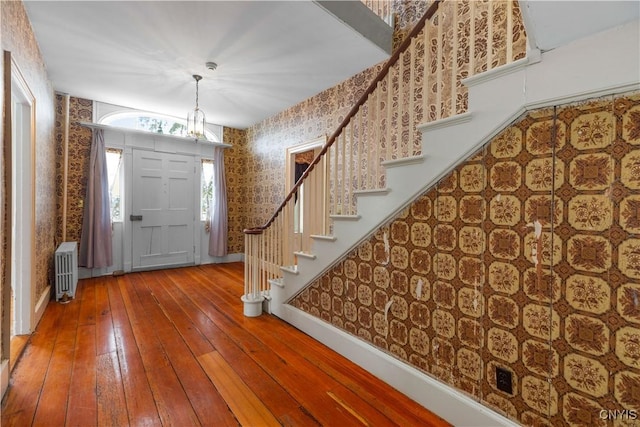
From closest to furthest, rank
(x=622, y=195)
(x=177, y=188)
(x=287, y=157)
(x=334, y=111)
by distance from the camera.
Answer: (x=622, y=195) → (x=334, y=111) → (x=287, y=157) → (x=177, y=188)

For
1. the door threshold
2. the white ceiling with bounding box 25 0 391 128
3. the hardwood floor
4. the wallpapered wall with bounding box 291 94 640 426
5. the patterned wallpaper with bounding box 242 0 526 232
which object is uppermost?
the white ceiling with bounding box 25 0 391 128

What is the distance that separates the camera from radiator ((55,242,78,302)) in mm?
3295

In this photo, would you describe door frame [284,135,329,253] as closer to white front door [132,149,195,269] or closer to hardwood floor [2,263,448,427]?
hardwood floor [2,263,448,427]

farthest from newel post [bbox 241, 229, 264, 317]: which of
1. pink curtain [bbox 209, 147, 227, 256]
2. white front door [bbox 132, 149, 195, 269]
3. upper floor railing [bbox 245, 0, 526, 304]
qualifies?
white front door [bbox 132, 149, 195, 269]

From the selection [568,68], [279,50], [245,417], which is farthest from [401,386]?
[279,50]

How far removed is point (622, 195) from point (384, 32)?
2628 mm

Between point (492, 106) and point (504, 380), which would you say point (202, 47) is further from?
point (504, 380)

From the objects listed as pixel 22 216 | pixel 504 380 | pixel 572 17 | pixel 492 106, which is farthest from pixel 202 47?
pixel 504 380

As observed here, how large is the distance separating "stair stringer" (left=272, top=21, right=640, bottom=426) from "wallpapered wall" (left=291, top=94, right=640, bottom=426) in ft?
0.21

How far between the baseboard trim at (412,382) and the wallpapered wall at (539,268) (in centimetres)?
6

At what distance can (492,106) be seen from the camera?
52.3 inches

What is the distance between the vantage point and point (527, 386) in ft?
4.25

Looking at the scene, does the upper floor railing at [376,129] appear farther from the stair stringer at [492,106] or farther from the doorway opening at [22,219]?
the doorway opening at [22,219]

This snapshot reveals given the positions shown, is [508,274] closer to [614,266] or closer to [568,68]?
[614,266]
